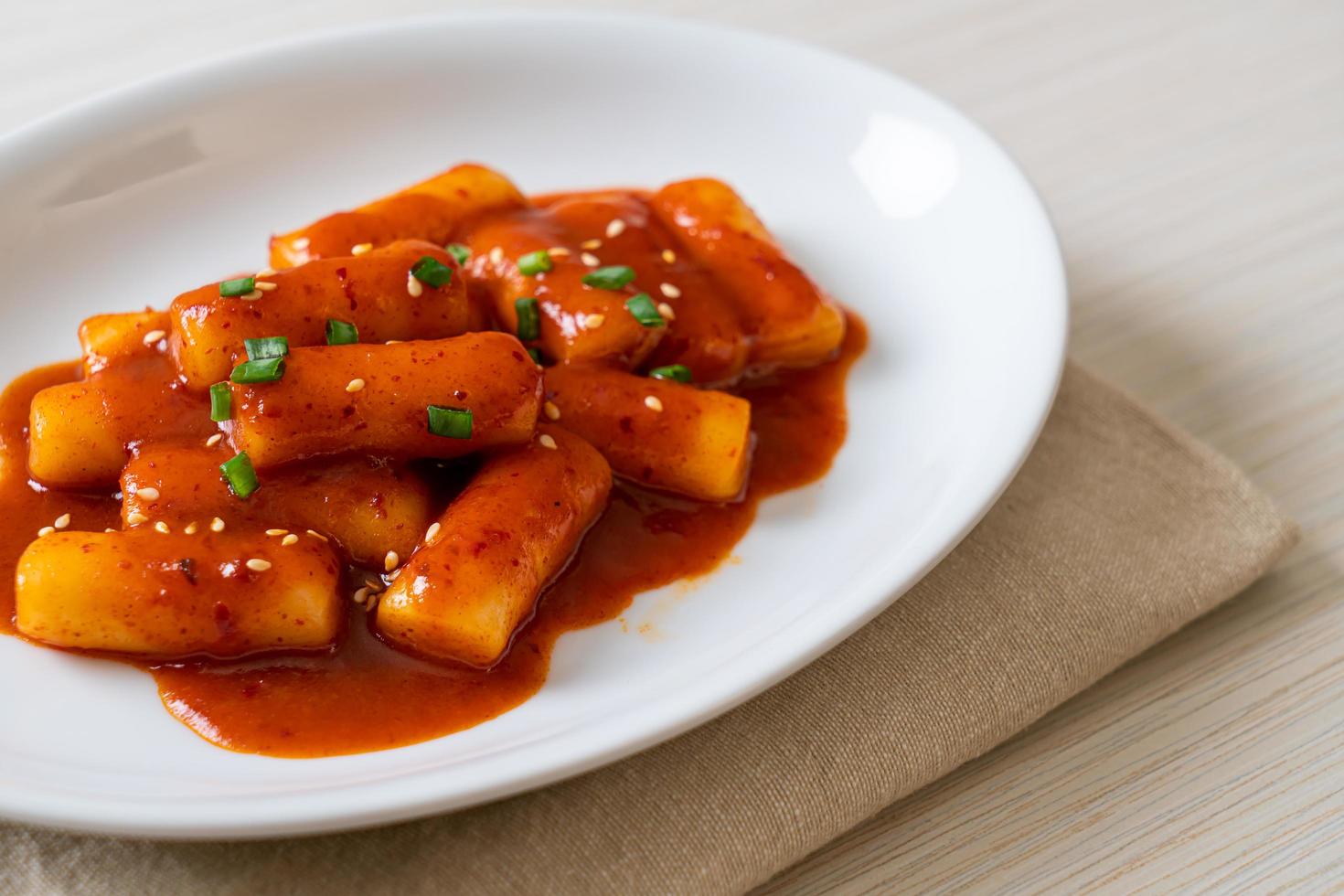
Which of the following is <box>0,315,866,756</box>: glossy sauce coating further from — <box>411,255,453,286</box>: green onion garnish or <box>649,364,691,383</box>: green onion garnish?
<box>411,255,453,286</box>: green onion garnish

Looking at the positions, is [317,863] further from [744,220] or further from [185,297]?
[744,220]

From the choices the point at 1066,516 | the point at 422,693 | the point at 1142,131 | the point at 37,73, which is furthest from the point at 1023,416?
the point at 37,73

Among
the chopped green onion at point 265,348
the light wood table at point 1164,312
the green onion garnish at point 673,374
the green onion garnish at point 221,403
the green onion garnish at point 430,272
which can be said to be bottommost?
the light wood table at point 1164,312

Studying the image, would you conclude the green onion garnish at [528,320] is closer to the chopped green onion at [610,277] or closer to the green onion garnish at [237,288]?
the chopped green onion at [610,277]

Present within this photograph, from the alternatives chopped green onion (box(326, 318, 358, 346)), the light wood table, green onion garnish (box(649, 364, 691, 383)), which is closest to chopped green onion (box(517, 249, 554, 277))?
green onion garnish (box(649, 364, 691, 383))

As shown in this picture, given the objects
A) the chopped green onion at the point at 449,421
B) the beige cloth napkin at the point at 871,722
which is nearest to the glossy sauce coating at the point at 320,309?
the chopped green onion at the point at 449,421

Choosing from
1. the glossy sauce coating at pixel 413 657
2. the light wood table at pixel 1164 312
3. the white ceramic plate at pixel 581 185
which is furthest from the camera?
the light wood table at pixel 1164 312
